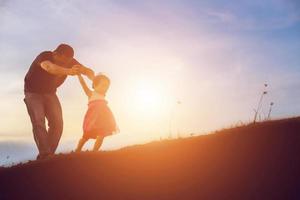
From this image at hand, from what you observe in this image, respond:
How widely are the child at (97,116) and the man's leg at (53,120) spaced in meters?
0.49

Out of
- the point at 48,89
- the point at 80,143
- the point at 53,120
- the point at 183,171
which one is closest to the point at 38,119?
the point at 53,120

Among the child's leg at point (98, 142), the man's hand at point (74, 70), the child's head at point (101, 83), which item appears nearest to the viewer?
the man's hand at point (74, 70)

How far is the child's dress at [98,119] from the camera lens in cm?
1048

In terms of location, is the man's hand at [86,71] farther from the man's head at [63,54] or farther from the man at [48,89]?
the man's head at [63,54]

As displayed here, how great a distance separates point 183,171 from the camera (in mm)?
7543

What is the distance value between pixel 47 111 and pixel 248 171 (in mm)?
4906

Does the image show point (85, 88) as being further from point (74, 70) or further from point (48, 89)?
point (48, 89)

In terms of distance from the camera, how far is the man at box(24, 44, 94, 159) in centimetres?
1016

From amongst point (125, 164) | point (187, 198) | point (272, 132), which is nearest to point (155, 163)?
point (125, 164)

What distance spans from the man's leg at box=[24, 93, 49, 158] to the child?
770mm

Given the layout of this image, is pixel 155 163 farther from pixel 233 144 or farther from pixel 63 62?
pixel 63 62

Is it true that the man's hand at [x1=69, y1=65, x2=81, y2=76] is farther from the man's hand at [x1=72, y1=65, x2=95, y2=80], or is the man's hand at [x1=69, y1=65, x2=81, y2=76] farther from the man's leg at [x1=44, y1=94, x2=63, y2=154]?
the man's leg at [x1=44, y1=94, x2=63, y2=154]

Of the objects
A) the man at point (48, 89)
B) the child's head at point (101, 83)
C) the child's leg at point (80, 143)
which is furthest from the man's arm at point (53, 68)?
the child's leg at point (80, 143)

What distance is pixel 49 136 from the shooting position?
10.6 m
